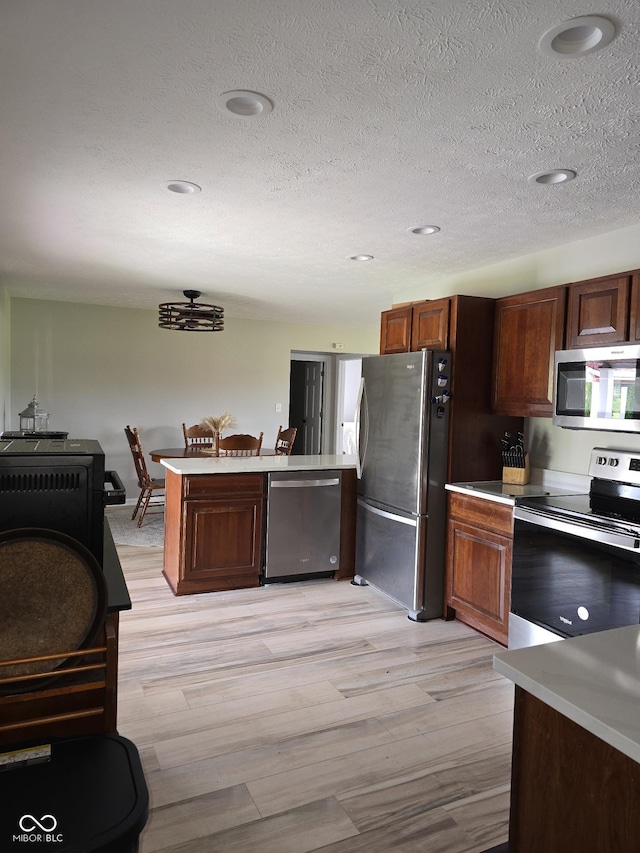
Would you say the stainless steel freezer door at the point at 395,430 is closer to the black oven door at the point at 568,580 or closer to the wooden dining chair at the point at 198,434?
the black oven door at the point at 568,580

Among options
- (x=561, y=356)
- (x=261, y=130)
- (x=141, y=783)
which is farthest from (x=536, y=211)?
(x=141, y=783)

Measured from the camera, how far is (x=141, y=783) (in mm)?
1047

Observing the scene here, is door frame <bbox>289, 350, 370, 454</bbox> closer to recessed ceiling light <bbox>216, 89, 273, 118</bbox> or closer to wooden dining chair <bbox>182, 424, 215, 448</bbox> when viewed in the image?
wooden dining chair <bbox>182, 424, 215, 448</bbox>

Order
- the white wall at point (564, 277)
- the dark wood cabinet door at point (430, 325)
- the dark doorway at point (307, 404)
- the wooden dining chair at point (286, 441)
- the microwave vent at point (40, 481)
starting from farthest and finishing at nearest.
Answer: the dark doorway at point (307, 404), the wooden dining chair at point (286, 441), the dark wood cabinet door at point (430, 325), the white wall at point (564, 277), the microwave vent at point (40, 481)

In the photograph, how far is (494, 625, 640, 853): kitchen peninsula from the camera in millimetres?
959

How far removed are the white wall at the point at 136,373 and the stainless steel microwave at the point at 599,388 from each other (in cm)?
500

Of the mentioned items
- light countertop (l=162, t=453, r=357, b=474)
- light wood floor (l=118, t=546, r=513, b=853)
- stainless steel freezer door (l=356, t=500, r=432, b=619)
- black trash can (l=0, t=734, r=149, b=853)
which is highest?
light countertop (l=162, t=453, r=357, b=474)

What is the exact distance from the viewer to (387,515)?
398 cm

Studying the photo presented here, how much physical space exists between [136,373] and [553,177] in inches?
217

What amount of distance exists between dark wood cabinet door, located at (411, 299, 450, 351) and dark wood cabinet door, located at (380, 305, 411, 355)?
0.25 feet

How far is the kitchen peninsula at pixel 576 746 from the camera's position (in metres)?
0.96

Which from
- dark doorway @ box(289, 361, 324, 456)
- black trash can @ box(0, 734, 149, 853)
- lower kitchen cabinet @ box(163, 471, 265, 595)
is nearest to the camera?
black trash can @ box(0, 734, 149, 853)

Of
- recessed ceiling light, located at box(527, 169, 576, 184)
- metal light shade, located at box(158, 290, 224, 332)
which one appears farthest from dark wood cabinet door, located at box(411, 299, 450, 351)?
metal light shade, located at box(158, 290, 224, 332)

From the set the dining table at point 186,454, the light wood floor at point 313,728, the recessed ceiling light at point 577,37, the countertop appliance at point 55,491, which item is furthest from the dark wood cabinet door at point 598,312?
the dining table at point 186,454
